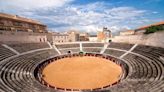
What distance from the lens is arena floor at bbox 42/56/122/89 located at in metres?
30.4

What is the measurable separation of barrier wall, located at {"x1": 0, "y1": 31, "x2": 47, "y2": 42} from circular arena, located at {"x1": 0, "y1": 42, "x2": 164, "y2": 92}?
3156mm

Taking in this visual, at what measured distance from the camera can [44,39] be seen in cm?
6900

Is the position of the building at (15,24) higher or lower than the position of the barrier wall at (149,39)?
higher

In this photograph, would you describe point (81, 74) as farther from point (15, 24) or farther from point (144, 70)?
point (15, 24)

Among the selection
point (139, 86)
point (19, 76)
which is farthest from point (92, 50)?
point (139, 86)

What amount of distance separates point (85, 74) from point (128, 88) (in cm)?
1308

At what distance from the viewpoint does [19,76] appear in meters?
28.4

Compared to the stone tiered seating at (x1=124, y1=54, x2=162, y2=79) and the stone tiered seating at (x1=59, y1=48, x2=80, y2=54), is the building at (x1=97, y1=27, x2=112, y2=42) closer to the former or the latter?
the stone tiered seating at (x1=59, y1=48, x2=80, y2=54)

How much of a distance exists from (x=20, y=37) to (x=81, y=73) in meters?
27.4

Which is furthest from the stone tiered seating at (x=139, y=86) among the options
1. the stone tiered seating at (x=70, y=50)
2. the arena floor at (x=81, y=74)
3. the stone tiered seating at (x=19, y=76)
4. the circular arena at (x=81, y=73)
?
the stone tiered seating at (x=70, y=50)

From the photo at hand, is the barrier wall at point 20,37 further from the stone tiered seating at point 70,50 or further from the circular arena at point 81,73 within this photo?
the stone tiered seating at point 70,50

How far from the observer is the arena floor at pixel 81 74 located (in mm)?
30438

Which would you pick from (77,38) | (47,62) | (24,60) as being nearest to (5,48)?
(24,60)

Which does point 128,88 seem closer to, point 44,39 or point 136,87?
point 136,87
